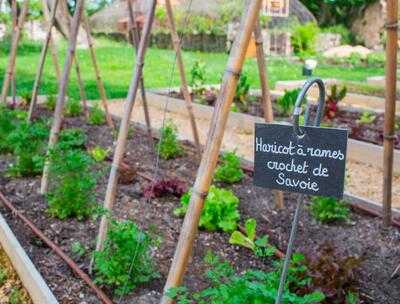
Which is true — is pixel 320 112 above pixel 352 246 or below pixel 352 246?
above

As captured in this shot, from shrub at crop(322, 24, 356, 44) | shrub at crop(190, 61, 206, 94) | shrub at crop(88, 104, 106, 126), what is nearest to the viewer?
shrub at crop(88, 104, 106, 126)

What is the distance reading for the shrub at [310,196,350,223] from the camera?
4035 millimetres

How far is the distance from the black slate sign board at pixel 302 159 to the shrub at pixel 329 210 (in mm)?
2007

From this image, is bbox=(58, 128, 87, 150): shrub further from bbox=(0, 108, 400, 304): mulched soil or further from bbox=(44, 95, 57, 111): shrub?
bbox=(44, 95, 57, 111): shrub

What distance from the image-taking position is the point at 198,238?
12.6 ft

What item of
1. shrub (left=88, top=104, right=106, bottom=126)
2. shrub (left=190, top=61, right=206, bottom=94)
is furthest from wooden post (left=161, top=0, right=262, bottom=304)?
shrub (left=190, top=61, right=206, bottom=94)

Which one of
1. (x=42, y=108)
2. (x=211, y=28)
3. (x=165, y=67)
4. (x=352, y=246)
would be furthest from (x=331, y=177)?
(x=211, y=28)

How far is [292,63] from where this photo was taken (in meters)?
16.4

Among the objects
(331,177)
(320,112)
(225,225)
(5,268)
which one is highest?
(320,112)

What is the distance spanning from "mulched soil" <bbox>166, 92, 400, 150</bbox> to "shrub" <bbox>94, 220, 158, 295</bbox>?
3.31 metres

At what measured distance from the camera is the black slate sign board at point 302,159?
1984 millimetres

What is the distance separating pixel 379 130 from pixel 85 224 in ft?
13.2

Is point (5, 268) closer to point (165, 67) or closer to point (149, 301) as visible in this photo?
point (149, 301)

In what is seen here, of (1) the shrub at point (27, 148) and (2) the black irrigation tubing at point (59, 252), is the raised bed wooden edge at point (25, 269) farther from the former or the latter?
(1) the shrub at point (27, 148)
